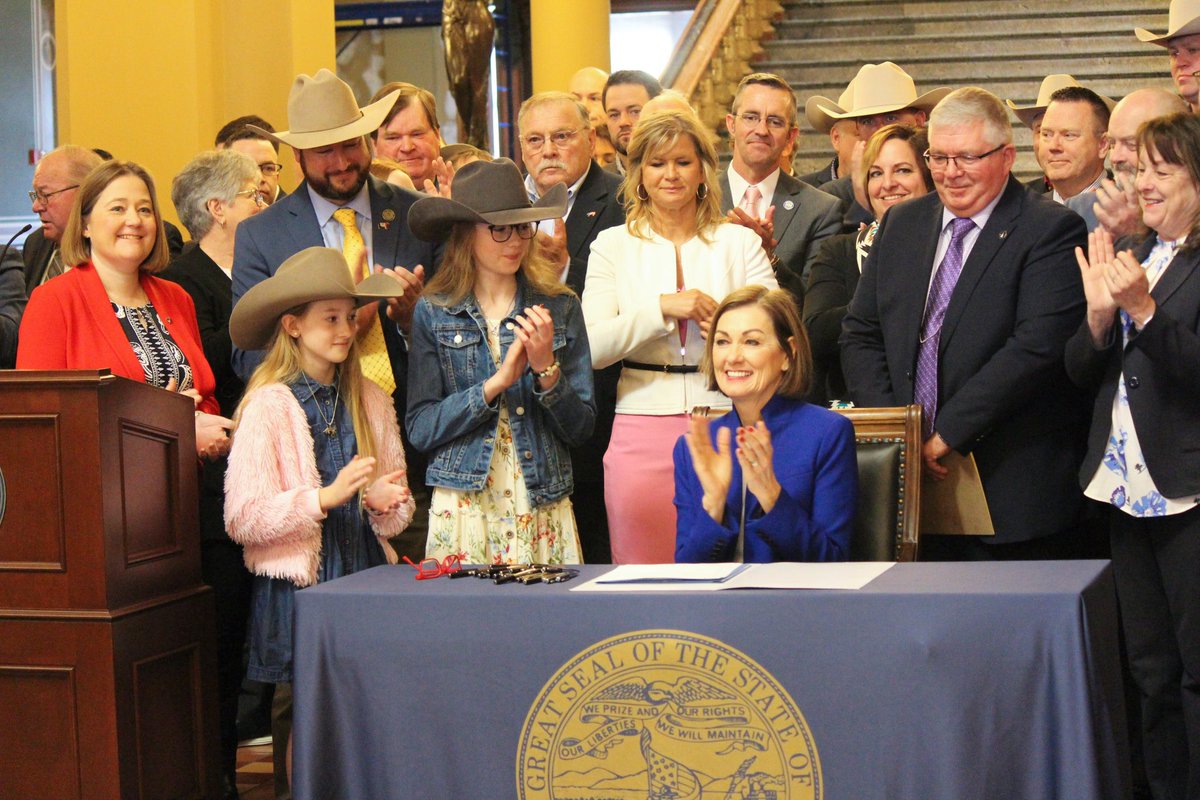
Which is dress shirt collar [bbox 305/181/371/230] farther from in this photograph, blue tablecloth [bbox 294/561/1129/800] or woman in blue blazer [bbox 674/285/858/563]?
blue tablecloth [bbox 294/561/1129/800]

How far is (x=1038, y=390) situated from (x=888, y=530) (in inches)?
24.4

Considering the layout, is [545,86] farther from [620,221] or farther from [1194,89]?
[1194,89]

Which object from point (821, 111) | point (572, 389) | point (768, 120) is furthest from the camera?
point (821, 111)

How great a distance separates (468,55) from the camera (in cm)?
840

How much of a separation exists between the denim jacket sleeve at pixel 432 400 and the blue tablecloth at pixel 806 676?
714 mm

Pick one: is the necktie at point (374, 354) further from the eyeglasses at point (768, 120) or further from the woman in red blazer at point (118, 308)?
the eyeglasses at point (768, 120)

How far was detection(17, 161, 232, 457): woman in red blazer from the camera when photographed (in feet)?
12.8

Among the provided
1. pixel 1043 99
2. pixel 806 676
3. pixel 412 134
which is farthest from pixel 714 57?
pixel 806 676

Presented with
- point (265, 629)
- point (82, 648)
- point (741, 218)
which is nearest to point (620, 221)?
point (741, 218)

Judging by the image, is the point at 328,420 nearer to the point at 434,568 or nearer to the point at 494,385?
the point at 494,385

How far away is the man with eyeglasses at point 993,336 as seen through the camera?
377cm

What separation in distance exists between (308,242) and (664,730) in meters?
2.06

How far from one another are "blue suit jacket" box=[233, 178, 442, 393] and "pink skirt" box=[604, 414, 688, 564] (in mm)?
694

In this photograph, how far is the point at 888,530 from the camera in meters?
3.51
